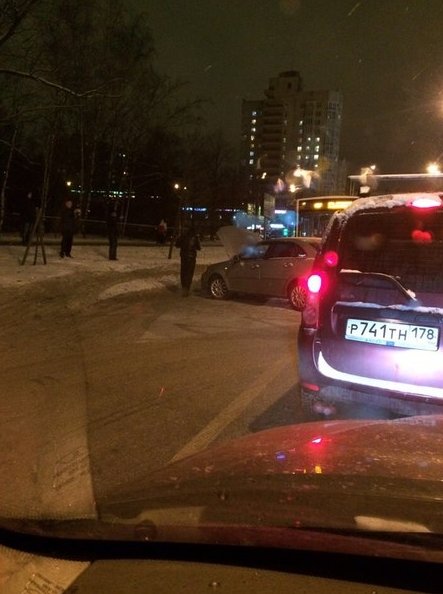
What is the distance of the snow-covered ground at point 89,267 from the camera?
46.5 ft

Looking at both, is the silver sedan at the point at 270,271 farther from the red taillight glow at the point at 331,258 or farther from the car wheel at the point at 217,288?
the red taillight glow at the point at 331,258

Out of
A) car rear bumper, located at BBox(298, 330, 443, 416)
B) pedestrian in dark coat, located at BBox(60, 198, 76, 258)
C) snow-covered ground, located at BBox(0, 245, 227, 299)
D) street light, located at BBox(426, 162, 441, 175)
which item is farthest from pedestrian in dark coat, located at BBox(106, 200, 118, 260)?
car rear bumper, located at BBox(298, 330, 443, 416)

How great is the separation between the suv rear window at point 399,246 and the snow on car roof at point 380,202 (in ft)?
0.16

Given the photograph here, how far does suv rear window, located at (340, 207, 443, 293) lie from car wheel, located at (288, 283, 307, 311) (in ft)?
27.2

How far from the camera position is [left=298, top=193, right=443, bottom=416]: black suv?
4352 millimetres

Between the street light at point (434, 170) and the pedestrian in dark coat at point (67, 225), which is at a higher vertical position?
the street light at point (434, 170)

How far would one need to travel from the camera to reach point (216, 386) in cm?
669

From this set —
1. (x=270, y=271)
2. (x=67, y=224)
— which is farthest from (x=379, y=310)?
(x=67, y=224)

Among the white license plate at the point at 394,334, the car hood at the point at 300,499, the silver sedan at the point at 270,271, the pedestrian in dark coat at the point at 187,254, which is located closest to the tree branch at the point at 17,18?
the pedestrian in dark coat at the point at 187,254

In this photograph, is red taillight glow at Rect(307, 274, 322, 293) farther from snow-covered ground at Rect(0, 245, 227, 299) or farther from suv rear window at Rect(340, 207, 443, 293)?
snow-covered ground at Rect(0, 245, 227, 299)

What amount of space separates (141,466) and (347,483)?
216 cm

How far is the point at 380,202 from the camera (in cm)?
464

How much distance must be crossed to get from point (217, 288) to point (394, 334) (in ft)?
33.7

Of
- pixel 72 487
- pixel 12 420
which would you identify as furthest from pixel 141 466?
pixel 12 420
